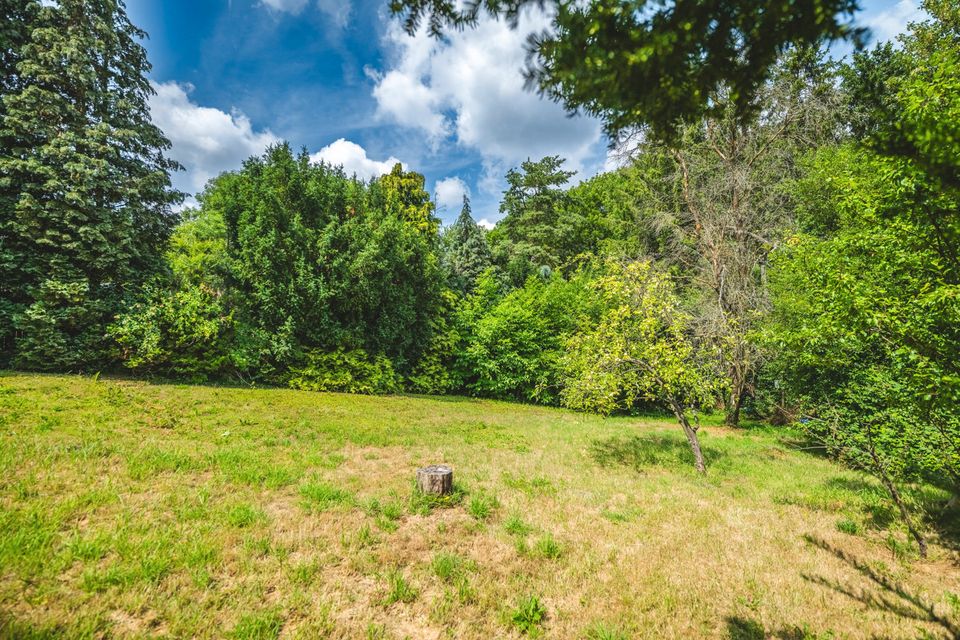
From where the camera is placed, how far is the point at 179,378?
1546cm

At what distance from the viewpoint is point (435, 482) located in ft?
22.5

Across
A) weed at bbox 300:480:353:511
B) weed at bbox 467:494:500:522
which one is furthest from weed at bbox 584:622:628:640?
weed at bbox 300:480:353:511

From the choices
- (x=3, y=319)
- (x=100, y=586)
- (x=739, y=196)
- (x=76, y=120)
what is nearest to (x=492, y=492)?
(x=100, y=586)

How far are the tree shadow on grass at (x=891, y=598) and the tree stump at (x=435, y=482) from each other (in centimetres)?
534

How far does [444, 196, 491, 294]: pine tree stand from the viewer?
2686 centimetres

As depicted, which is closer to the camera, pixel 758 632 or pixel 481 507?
pixel 758 632

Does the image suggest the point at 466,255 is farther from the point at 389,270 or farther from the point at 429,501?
the point at 429,501

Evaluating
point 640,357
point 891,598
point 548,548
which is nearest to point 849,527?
point 891,598

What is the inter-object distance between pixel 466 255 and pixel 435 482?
22.2 m

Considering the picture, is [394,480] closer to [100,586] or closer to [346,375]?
[100,586]

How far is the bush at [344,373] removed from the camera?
57.2 feet

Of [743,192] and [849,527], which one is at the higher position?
[743,192]

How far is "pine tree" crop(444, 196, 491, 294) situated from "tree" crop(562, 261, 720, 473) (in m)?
17.2

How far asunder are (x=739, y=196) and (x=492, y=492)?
652 inches
